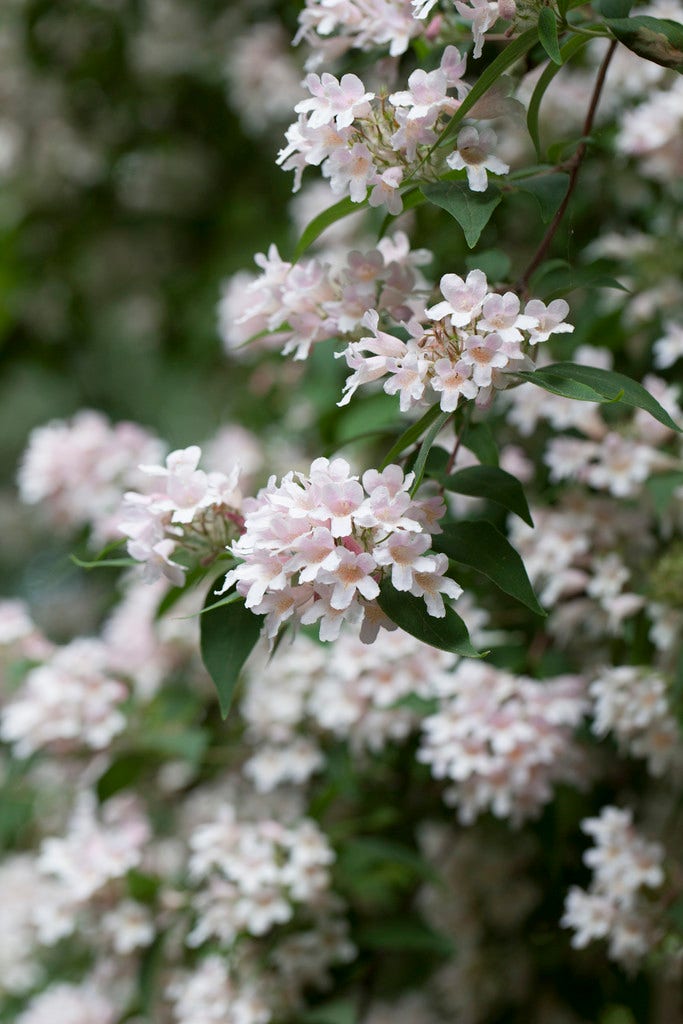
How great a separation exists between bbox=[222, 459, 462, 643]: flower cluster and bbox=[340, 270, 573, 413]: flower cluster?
0.05 metres

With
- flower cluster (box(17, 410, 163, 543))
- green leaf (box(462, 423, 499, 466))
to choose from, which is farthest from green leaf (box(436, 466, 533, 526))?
flower cluster (box(17, 410, 163, 543))

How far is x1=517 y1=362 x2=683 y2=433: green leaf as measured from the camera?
56cm

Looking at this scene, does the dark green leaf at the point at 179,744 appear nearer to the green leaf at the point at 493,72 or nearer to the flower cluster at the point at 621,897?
the flower cluster at the point at 621,897

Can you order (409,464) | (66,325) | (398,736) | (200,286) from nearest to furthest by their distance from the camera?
(409,464), (398,736), (200,286), (66,325)

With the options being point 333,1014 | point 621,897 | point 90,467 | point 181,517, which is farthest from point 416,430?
point 90,467

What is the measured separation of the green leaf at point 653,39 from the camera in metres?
0.60

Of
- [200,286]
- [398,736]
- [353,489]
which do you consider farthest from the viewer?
[200,286]

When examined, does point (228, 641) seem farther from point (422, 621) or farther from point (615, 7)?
Result: point (615, 7)

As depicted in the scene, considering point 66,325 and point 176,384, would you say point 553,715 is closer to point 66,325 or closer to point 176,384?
point 176,384

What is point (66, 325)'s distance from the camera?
210 centimetres

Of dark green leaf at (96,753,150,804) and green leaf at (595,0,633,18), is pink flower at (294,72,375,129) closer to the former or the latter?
green leaf at (595,0,633,18)

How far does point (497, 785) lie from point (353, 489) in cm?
46

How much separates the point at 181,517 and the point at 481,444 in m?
0.19

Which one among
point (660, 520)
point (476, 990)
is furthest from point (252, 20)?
point (476, 990)
